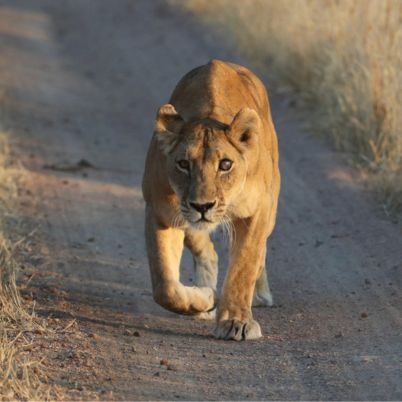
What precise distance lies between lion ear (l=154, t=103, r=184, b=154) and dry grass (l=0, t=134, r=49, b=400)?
111 centimetres

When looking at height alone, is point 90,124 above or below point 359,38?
below

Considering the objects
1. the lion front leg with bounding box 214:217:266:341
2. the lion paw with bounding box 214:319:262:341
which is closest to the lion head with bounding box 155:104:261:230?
the lion front leg with bounding box 214:217:266:341

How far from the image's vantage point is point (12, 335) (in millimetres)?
5645

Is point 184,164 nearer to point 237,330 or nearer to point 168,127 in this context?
point 168,127

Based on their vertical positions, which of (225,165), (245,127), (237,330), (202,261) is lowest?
(202,261)

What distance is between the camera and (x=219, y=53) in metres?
14.4

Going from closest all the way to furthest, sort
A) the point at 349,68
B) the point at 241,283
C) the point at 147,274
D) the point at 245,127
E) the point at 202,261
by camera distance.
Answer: the point at 245,127, the point at 241,283, the point at 202,261, the point at 147,274, the point at 349,68

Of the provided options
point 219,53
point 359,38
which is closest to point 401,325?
point 359,38

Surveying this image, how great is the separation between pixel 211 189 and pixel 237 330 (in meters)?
0.82

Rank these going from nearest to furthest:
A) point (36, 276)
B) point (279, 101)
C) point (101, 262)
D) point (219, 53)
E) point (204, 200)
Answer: point (204, 200)
point (36, 276)
point (101, 262)
point (279, 101)
point (219, 53)

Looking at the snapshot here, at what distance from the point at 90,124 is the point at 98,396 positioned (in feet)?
24.8

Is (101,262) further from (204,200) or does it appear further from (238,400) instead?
(238,400)

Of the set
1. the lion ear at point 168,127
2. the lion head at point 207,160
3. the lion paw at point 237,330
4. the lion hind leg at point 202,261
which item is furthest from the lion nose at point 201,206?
the lion hind leg at point 202,261

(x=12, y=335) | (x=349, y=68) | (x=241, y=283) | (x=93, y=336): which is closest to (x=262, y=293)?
(x=241, y=283)
